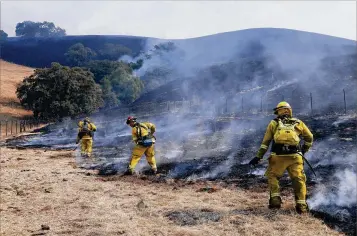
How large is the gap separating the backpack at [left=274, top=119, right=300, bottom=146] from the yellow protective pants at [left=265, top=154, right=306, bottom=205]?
244 mm

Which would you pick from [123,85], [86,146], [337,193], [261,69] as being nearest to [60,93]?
[123,85]

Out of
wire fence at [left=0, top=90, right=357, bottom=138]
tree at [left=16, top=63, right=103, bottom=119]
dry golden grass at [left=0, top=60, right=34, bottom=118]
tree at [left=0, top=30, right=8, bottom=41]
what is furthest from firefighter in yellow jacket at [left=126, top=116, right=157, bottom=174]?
tree at [left=0, top=30, right=8, bottom=41]

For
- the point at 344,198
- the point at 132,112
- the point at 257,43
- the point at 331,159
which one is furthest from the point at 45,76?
the point at 257,43

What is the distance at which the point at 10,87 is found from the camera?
63031 mm

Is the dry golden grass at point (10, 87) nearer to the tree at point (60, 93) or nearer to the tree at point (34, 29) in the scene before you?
the tree at point (60, 93)

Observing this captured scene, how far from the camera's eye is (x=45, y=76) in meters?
39.0

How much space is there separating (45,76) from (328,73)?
3043 centimetres

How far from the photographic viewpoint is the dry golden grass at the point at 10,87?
4959 cm

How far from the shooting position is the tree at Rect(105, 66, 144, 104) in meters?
51.0

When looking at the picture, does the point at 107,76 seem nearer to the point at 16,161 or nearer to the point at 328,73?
the point at 328,73

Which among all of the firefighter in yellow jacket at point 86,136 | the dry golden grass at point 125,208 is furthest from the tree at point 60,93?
the dry golden grass at point 125,208

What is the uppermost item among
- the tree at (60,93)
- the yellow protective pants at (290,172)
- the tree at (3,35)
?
the tree at (3,35)

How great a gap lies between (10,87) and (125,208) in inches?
2471

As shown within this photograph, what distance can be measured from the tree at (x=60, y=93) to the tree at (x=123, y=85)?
11.3m
